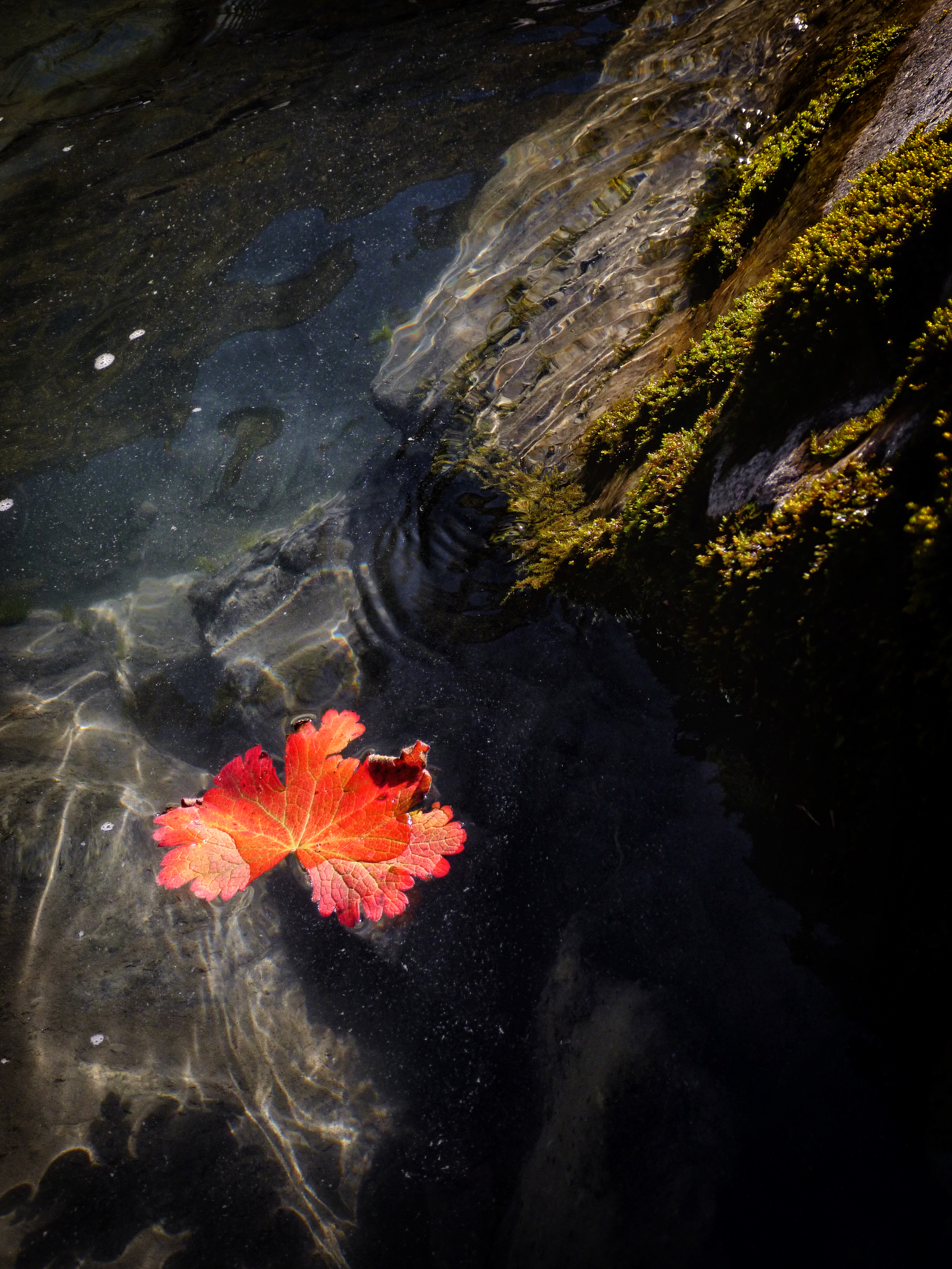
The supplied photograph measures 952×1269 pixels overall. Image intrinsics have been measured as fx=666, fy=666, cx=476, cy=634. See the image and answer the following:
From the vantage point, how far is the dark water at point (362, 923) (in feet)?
7.48

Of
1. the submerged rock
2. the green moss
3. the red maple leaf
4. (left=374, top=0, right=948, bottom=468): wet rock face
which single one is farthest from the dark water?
the green moss

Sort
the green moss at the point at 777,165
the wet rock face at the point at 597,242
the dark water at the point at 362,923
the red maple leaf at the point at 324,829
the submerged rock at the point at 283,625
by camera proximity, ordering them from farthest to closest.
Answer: the wet rock face at the point at 597,242 → the submerged rock at the point at 283,625 → the green moss at the point at 777,165 → the red maple leaf at the point at 324,829 → the dark water at the point at 362,923

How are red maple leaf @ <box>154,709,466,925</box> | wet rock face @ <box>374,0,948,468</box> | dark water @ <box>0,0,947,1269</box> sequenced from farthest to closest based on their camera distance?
1. wet rock face @ <box>374,0,948,468</box>
2. red maple leaf @ <box>154,709,466,925</box>
3. dark water @ <box>0,0,947,1269</box>

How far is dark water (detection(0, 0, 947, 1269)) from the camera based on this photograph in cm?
228

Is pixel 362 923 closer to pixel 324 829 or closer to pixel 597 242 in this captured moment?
pixel 324 829

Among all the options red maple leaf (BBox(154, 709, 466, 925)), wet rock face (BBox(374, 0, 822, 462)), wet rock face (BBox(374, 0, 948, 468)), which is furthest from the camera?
wet rock face (BBox(374, 0, 822, 462))

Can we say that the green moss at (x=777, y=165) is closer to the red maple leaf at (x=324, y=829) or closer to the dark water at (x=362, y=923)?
the dark water at (x=362, y=923)

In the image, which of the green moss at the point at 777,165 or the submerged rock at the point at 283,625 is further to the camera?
the submerged rock at the point at 283,625

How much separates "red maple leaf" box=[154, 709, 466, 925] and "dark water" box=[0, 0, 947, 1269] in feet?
0.55

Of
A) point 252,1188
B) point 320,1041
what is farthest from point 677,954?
point 252,1188

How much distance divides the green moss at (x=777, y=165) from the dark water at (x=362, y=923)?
2.02m

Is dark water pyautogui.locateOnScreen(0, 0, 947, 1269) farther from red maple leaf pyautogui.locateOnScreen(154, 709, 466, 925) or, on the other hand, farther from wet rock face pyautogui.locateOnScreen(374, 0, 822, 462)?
wet rock face pyautogui.locateOnScreen(374, 0, 822, 462)

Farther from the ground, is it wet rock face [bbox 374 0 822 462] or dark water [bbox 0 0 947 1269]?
wet rock face [bbox 374 0 822 462]

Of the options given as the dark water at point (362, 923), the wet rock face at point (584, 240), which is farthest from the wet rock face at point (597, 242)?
the dark water at point (362, 923)
